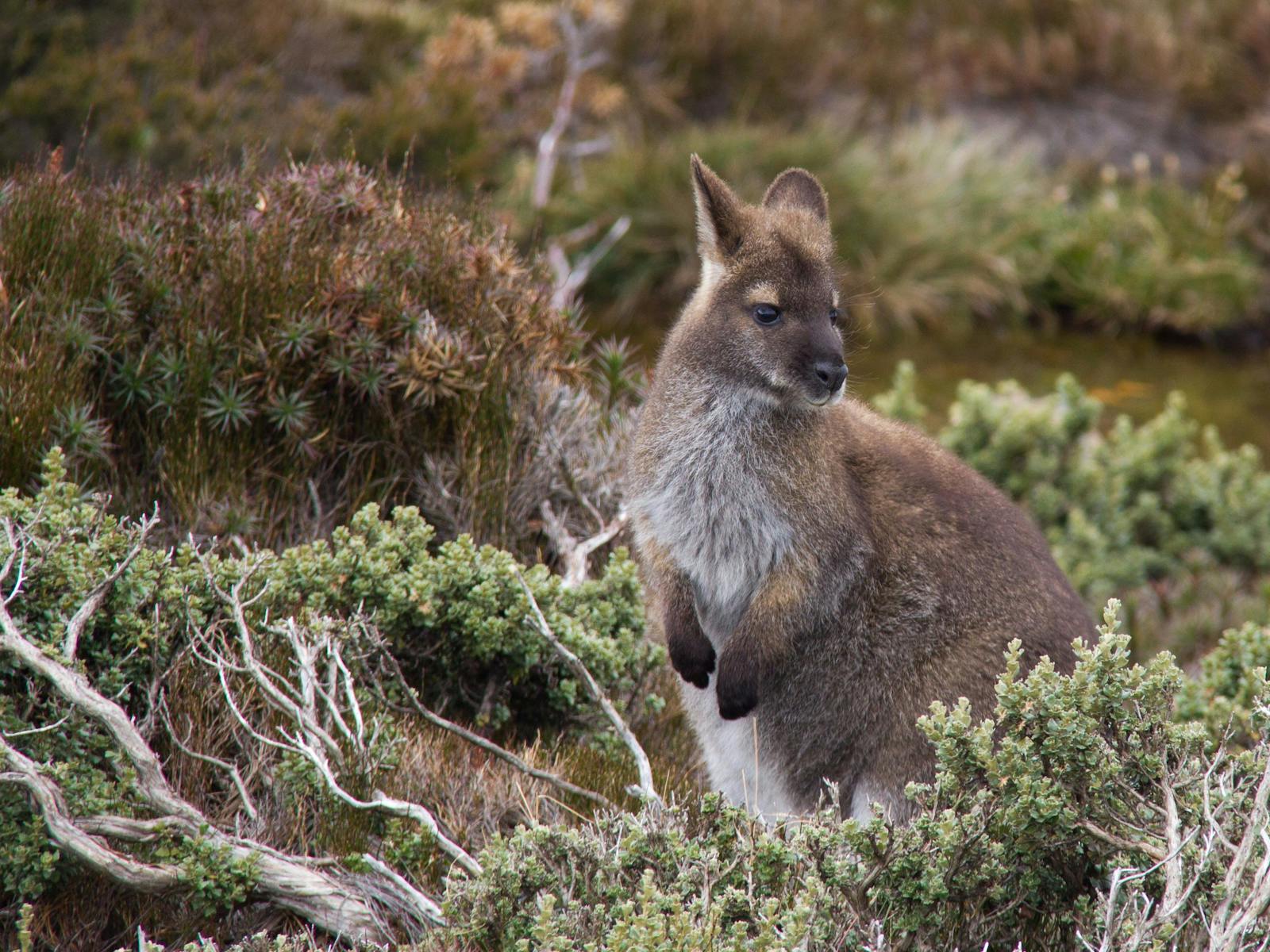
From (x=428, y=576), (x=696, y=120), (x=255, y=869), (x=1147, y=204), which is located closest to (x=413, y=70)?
(x=696, y=120)

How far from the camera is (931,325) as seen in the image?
11578mm

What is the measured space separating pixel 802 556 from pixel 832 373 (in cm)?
56

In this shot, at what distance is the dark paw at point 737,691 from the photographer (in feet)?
13.6

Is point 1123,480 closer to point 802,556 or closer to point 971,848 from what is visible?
point 802,556

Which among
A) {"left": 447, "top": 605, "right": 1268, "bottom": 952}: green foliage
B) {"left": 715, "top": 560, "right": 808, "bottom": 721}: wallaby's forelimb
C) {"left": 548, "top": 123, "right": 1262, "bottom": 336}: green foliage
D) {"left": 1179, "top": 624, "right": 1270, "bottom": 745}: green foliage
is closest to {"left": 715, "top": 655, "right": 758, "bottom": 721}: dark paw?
{"left": 715, "top": 560, "right": 808, "bottom": 721}: wallaby's forelimb

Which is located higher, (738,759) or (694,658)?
(694,658)

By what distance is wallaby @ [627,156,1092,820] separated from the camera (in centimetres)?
411

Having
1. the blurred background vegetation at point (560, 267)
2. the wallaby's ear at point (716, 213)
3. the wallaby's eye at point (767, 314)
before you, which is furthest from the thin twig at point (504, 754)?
the wallaby's ear at point (716, 213)

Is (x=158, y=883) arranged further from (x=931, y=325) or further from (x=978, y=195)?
(x=978, y=195)

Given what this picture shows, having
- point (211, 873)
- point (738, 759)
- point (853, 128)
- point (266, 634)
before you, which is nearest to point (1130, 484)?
point (738, 759)

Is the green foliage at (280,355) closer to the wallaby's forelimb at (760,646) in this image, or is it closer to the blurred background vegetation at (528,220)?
the blurred background vegetation at (528,220)

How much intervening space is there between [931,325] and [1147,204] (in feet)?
9.13

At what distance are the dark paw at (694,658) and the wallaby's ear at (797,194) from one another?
4.82 feet

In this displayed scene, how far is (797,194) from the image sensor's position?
4.66 meters
